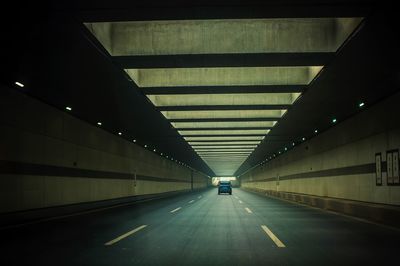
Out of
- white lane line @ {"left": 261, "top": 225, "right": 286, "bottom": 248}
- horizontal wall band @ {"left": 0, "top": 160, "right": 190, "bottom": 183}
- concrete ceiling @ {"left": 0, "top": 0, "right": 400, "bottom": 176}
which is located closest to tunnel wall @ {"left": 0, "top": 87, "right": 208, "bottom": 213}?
horizontal wall band @ {"left": 0, "top": 160, "right": 190, "bottom": 183}

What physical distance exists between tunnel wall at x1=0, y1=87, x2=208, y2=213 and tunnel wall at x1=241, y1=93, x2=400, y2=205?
14753 millimetres

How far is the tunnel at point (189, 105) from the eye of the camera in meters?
10.0

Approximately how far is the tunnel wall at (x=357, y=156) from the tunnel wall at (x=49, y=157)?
1475cm

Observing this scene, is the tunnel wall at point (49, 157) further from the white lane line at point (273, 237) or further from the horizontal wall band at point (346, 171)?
the horizontal wall band at point (346, 171)

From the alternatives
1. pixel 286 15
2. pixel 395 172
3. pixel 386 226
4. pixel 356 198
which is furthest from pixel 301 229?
pixel 356 198

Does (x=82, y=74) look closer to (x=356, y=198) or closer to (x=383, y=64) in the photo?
(x=383, y=64)

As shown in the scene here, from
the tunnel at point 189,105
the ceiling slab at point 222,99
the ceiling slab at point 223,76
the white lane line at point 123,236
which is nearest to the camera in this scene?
the tunnel at point 189,105

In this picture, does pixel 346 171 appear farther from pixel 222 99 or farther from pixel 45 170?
pixel 45 170

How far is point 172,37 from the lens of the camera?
13766 millimetres

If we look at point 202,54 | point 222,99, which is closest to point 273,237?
point 202,54

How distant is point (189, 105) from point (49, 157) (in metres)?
7.52

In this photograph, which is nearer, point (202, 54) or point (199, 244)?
point (199, 244)

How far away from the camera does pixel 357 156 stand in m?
22.9

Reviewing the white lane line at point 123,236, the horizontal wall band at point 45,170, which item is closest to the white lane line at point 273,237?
the white lane line at point 123,236
